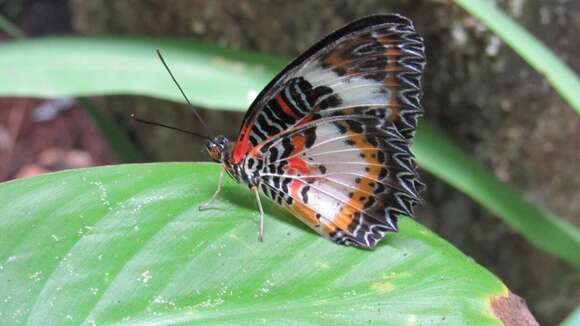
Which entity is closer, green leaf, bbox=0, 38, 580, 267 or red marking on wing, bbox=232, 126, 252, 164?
red marking on wing, bbox=232, 126, 252, 164

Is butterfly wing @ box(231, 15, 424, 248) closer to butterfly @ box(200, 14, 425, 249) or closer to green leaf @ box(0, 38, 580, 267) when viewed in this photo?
butterfly @ box(200, 14, 425, 249)

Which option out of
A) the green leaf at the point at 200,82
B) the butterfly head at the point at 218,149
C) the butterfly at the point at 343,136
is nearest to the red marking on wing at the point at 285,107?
the butterfly at the point at 343,136

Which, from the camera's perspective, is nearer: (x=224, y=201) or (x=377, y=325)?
(x=377, y=325)

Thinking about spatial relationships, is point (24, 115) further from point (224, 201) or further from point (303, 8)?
point (224, 201)

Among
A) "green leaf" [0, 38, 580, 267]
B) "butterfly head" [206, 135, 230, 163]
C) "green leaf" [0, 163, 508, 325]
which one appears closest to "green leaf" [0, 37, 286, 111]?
"green leaf" [0, 38, 580, 267]

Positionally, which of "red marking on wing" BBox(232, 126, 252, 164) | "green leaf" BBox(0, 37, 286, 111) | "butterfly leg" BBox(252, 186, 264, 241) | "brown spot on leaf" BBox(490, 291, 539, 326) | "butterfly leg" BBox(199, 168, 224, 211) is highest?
"red marking on wing" BBox(232, 126, 252, 164)

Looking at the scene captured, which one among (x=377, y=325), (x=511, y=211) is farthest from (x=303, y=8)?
(x=377, y=325)

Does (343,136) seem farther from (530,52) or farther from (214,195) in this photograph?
(530,52)
